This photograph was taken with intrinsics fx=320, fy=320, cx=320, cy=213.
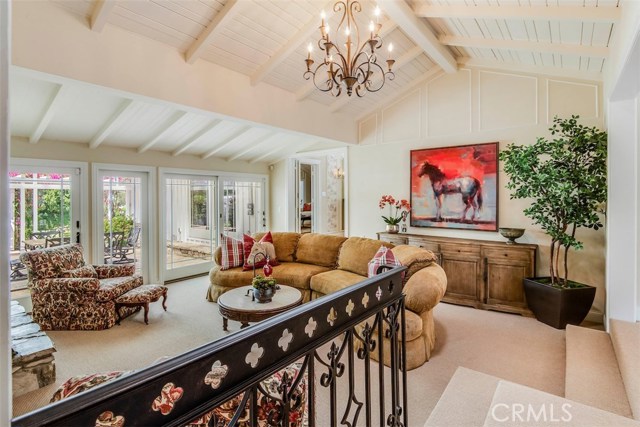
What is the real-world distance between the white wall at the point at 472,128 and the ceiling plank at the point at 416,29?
2.14 feet

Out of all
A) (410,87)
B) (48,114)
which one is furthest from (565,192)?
(48,114)

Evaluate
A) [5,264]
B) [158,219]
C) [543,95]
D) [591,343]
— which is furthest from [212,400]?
[158,219]

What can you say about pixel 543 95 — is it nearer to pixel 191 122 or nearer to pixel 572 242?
pixel 572 242

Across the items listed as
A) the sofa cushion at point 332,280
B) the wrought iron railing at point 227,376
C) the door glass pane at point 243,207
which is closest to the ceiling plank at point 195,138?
the door glass pane at point 243,207

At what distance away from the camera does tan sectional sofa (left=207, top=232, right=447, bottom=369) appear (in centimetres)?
285

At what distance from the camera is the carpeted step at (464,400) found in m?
2.10

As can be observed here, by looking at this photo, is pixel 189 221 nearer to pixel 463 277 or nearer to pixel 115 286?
pixel 115 286

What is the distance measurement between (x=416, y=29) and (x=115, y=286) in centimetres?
453

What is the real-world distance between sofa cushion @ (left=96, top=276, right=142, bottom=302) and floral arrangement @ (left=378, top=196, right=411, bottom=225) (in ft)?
12.3

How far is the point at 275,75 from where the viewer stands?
13.3 ft

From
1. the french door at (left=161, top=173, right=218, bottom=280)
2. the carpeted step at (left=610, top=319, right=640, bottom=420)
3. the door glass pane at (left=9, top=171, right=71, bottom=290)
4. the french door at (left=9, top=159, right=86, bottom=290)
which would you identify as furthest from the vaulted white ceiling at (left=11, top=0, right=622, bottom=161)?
the carpeted step at (left=610, top=319, right=640, bottom=420)

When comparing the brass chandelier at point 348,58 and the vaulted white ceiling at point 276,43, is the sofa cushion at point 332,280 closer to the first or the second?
the brass chandelier at point 348,58

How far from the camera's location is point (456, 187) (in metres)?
4.73

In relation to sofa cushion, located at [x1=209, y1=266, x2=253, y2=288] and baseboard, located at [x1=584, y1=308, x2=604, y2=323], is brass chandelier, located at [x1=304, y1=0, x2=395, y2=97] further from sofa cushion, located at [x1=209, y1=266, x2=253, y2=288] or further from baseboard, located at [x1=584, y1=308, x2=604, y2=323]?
baseboard, located at [x1=584, y1=308, x2=604, y2=323]
